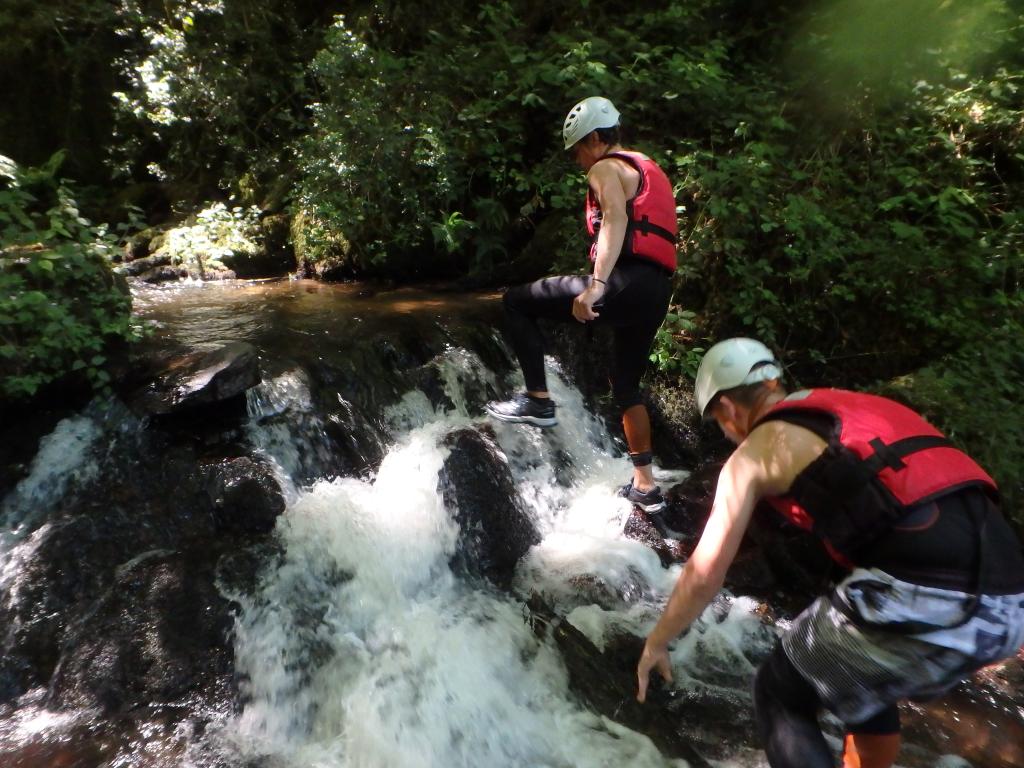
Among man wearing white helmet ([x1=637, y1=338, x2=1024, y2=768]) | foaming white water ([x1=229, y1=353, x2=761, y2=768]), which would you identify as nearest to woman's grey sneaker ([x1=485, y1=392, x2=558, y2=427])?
foaming white water ([x1=229, y1=353, x2=761, y2=768])

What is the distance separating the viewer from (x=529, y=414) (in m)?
4.24

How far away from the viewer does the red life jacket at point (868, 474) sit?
1.75 metres

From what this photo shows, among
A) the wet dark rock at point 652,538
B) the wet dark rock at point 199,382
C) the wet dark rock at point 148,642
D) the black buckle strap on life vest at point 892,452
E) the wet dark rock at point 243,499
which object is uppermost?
the black buckle strap on life vest at point 892,452

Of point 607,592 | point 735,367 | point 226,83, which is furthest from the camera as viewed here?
point 226,83

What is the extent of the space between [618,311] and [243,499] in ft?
8.78

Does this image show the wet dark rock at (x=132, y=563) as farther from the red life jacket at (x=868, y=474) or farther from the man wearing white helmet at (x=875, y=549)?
the red life jacket at (x=868, y=474)

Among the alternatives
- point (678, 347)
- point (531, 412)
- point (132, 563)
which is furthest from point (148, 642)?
point (678, 347)

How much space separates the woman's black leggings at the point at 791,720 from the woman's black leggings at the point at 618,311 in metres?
2.00

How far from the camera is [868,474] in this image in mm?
1743

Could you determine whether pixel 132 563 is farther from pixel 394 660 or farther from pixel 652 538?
pixel 652 538

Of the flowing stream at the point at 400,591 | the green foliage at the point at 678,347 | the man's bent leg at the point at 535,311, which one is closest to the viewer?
the flowing stream at the point at 400,591

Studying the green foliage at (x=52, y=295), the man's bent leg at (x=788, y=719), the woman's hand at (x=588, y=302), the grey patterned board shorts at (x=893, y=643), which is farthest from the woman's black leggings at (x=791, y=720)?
the green foliage at (x=52, y=295)

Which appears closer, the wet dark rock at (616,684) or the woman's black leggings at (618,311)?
the wet dark rock at (616,684)

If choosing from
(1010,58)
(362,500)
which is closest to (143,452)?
(362,500)
